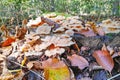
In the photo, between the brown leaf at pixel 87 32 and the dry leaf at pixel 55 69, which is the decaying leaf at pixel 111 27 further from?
the dry leaf at pixel 55 69

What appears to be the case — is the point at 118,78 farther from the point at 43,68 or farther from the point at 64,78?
the point at 43,68

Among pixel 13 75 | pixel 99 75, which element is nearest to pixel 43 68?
pixel 13 75

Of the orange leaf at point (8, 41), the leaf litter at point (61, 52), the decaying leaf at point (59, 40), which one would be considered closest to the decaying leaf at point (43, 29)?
the leaf litter at point (61, 52)

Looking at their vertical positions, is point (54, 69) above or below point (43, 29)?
below

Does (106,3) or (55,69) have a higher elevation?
(55,69)

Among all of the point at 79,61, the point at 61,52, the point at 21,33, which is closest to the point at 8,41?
the point at 21,33

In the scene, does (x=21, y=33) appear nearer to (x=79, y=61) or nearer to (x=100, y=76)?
(x=79, y=61)
